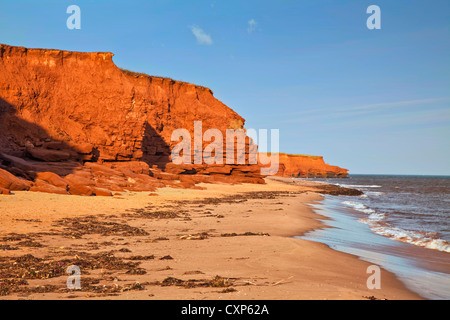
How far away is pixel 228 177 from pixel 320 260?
34.1 m

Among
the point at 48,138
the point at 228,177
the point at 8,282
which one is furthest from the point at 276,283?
the point at 228,177

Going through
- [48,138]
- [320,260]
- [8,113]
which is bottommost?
[320,260]

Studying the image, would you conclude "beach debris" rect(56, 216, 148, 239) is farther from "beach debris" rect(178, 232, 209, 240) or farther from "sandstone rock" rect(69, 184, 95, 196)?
"sandstone rock" rect(69, 184, 95, 196)

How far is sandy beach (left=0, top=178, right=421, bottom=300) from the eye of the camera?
468 cm

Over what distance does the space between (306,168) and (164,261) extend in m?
143

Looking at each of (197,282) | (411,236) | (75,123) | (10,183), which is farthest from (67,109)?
(197,282)

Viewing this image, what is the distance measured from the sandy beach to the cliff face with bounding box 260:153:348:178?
4857 inches

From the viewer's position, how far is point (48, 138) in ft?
86.0
